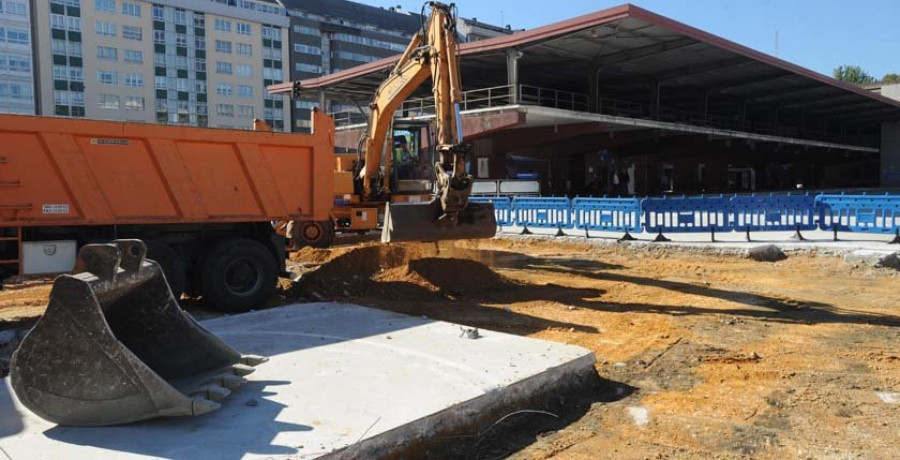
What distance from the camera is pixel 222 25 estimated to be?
283 ft

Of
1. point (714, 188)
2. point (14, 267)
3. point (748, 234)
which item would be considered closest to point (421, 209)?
point (14, 267)

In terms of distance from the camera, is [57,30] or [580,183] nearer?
[580,183]

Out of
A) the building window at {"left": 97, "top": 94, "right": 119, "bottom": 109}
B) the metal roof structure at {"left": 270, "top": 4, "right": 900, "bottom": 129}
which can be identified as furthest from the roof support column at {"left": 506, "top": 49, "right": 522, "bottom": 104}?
the building window at {"left": 97, "top": 94, "right": 119, "bottom": 109}

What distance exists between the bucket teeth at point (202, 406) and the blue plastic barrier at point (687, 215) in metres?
14.0

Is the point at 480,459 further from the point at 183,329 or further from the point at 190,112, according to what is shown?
the point at 190,112

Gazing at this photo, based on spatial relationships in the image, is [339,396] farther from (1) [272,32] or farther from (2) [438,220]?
(1) [272,32]

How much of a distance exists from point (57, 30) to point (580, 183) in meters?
64.2

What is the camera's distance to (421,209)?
991cm

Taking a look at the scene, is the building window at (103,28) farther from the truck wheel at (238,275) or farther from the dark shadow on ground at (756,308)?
the dark shadow on ground at (756,308)

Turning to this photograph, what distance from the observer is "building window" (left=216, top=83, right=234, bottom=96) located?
281ft

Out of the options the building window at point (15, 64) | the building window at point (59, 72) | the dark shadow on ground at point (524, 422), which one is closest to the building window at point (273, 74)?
the building window at point (59, 72)

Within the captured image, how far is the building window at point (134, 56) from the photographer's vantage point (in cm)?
7756

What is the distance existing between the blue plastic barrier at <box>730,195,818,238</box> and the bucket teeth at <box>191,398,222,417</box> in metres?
14.9

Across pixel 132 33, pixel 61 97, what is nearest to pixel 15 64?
pixel 61 97
